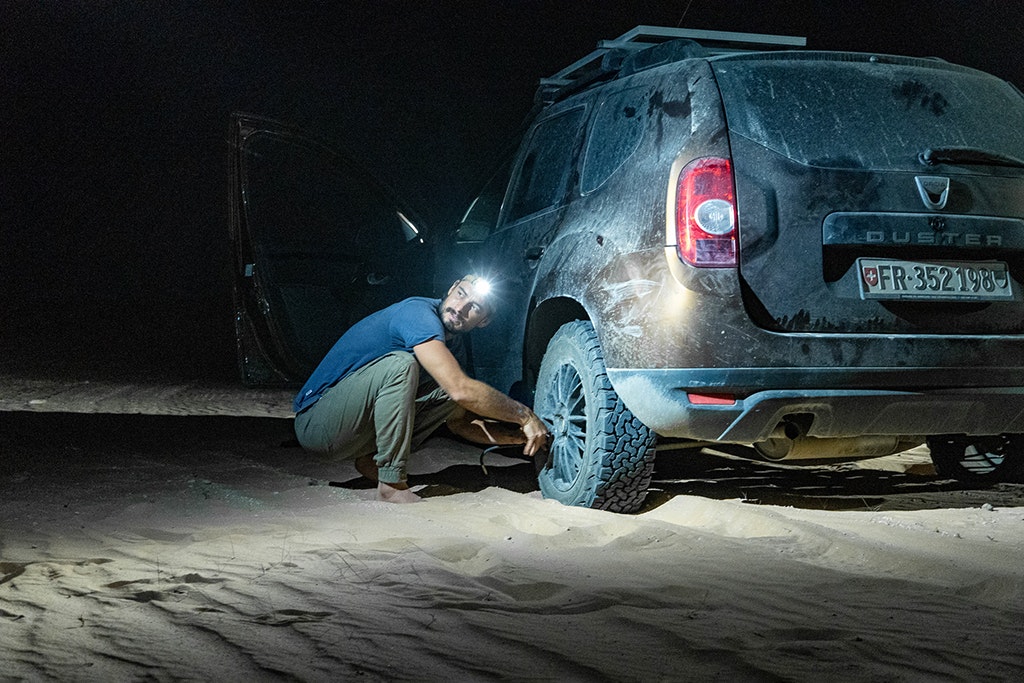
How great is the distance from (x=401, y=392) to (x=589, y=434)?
102 centimetres

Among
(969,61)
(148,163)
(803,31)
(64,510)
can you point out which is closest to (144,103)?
(148,163)

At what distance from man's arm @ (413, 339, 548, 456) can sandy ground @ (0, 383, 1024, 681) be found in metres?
0.34

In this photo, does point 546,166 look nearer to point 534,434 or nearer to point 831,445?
point 534,434

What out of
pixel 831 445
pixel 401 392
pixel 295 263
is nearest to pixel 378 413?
pixel 401 392

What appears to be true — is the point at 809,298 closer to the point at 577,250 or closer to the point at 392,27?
the point at 577,250

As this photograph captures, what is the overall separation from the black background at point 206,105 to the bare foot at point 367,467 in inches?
69.1

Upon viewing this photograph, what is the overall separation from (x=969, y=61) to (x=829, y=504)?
45.6 ft

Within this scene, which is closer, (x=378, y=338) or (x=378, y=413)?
(x=378, y=413)

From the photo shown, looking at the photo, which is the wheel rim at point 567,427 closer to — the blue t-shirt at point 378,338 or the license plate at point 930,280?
the blue t-shirt at point 378,338

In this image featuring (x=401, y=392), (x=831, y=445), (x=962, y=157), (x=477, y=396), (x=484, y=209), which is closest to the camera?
(x=962, y=157)

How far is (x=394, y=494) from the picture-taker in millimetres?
5344

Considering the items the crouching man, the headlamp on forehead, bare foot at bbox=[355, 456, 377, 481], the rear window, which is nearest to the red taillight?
the rear window

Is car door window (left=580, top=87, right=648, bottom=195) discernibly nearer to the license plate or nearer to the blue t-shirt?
the blue t-shirt

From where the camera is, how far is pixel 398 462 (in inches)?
210
